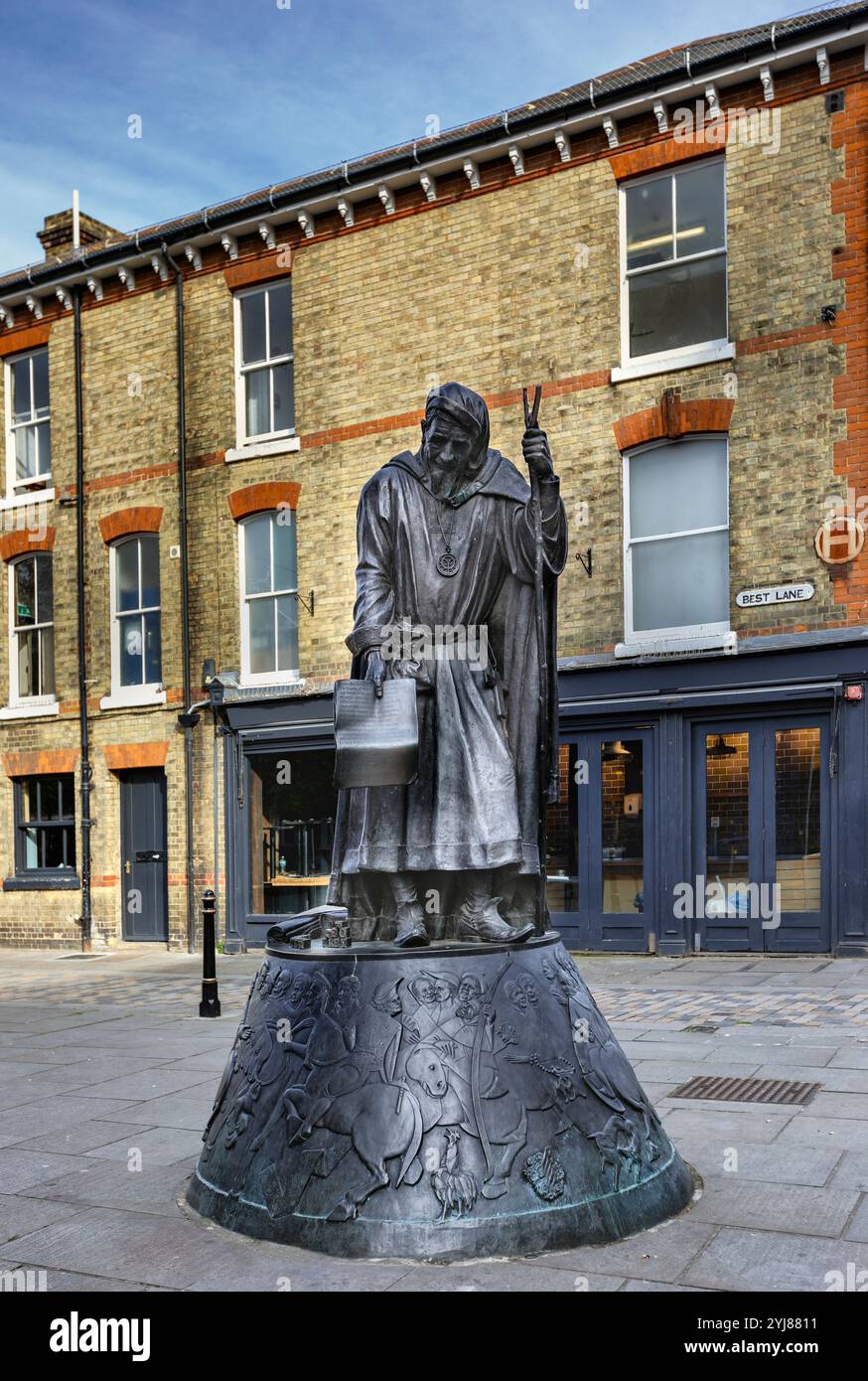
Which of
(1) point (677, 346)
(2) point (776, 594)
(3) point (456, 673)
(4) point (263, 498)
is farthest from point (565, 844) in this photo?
(3) point (456, 673)

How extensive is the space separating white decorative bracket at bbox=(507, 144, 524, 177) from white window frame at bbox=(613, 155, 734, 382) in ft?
4.11

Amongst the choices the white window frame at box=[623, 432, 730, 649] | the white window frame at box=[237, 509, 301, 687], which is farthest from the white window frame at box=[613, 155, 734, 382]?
the white window frame at box=[237, 509, 301, 687]

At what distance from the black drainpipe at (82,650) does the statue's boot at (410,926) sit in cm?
1347

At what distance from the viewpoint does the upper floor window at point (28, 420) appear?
18969mm

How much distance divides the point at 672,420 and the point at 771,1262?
10.7m

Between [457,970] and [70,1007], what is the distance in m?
7.93

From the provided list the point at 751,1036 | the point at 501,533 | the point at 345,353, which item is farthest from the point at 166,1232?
the point at 345,353

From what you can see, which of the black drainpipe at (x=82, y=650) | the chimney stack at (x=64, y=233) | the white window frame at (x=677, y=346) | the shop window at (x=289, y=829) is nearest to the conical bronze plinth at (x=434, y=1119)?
the white window frame at (x=677, y=346)

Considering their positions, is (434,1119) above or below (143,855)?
above

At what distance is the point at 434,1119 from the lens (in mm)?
4211

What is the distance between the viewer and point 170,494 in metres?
17.2

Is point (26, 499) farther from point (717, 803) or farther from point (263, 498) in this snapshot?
point (717, 803)

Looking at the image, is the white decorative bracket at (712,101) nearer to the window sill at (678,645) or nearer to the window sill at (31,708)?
the window sill at (678,645)
